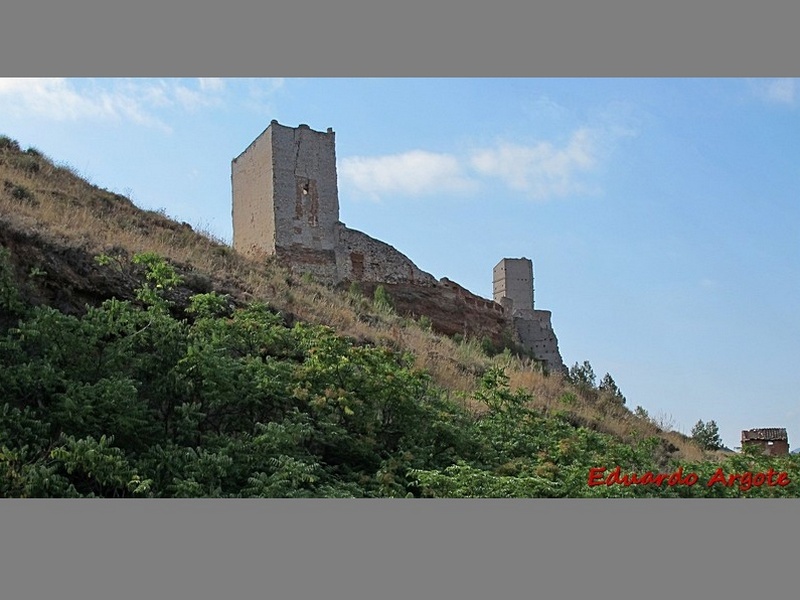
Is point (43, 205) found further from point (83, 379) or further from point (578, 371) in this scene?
point (578, 371)

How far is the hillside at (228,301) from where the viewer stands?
7.23 m

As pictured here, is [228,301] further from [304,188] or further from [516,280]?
[516,280]

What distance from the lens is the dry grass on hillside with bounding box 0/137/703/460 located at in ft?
33.2

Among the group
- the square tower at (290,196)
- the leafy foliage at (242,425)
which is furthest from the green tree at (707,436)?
the square tower at (290,196)

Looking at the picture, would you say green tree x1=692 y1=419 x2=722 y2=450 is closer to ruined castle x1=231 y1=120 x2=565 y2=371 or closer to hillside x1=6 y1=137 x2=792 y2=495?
hillside x1=6 y1=137 x2=792 y2=495

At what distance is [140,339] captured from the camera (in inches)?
256

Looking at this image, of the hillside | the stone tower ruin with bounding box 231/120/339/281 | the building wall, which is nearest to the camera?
the hillside

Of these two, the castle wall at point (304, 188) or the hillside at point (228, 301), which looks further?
the castle wall at point (304, 188)

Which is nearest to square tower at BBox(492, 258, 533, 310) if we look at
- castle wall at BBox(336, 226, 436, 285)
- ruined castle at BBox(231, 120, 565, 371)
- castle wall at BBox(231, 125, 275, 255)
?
ruined castle at BBox(231, 120, 565, 371)

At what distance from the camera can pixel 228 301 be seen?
971cm

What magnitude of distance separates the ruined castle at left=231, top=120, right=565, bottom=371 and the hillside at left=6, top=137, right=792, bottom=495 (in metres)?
10.2

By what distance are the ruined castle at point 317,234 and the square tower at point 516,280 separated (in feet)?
24.2
